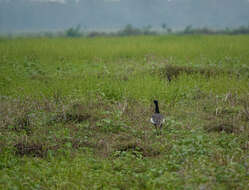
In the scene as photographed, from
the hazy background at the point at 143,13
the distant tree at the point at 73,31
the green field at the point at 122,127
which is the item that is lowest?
the green field at the point at 122,127

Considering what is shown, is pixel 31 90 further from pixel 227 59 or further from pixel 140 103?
pixel 227 59

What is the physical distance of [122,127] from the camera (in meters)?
4.81

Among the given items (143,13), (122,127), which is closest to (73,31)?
(143,13)

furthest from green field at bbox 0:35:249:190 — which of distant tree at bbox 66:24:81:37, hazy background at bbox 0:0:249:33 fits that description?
hazy background at bbox 0:0:249:33

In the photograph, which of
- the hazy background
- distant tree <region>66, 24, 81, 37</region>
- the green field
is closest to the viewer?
the green field

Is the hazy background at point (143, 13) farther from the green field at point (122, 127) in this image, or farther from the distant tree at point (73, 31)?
the green field at point (122, 127)

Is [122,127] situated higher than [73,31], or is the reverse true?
[73,31]

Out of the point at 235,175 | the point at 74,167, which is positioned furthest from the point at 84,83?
the point at 235,175

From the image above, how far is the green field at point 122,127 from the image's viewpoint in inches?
135

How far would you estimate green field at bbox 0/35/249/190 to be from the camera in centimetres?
342

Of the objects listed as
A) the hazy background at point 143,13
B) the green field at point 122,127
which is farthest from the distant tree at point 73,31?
the green field at point 122,127

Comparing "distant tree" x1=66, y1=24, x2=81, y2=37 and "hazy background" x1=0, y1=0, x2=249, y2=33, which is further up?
"hazy background" x1=0, y1=0, x2=249, y2=33

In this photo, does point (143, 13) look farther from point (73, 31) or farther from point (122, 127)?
point (122, 127)

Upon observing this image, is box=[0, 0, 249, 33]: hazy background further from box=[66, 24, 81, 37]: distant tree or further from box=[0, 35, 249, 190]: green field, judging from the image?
box=[0, 35, 249, 190]: green field
